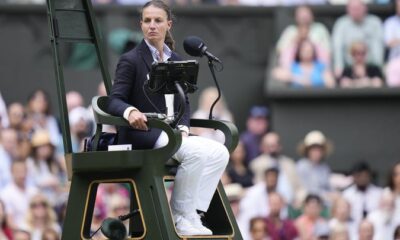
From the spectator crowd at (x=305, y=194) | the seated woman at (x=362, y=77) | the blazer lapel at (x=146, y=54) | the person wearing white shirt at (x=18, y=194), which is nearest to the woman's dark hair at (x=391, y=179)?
the spectator crowd at (x=305, y=194)

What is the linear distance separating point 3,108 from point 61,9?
7.19 m

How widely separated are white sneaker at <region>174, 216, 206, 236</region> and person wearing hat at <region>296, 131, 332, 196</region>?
7205mm

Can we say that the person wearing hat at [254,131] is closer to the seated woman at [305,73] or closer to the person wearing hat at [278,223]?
the seated woman at [305,73]

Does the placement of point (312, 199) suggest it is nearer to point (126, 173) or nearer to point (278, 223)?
point (278, 223)

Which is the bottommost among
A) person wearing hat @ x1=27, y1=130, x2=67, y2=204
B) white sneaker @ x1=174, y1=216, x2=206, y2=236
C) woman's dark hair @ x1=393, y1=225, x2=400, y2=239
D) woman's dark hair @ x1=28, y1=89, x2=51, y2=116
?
woman's dark hair @ x1=393, y1=225, x2=400, y2=239

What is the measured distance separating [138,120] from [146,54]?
28.2 inches

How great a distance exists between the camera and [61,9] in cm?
1103

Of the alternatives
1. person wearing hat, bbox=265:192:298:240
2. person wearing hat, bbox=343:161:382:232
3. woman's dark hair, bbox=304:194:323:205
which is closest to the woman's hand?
person wearing hat, bbox=265:192:298:240

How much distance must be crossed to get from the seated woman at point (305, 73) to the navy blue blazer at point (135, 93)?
317 inches

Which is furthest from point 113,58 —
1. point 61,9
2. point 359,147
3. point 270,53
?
point 61,9

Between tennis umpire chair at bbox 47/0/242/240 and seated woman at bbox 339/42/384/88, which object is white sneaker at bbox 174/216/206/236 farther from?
seated woman at bbox 339/42/384/88

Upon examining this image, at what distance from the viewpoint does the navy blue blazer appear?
10281mm

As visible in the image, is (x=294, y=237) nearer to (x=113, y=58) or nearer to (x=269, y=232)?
(x=269, y=232)

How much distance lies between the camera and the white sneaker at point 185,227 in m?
10.2
